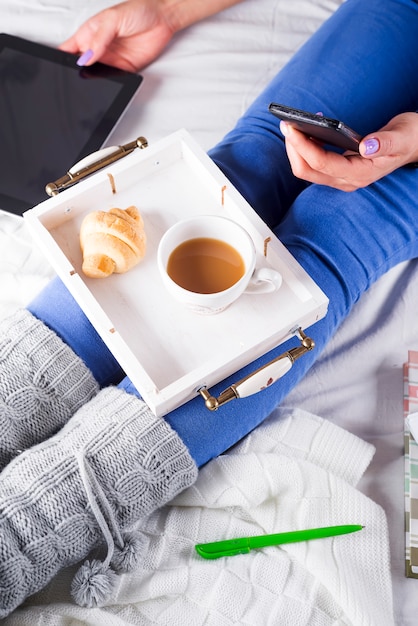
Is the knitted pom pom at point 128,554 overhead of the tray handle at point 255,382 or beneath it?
beneath

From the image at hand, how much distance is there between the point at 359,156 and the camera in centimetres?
84

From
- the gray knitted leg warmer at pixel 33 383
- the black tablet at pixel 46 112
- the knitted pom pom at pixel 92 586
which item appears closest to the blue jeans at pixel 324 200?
the gray knitted leg warmer at pixel 33 383

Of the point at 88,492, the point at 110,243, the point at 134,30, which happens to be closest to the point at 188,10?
the point at 134,30

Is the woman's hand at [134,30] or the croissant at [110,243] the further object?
the woman's hand at [134,30]

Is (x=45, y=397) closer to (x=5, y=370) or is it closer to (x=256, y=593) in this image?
(x=5, y=370)

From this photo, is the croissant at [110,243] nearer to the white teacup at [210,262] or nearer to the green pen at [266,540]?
the white teacup at [210,262]

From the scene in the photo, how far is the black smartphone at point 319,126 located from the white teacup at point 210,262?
128 mm

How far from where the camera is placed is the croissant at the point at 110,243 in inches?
30.3

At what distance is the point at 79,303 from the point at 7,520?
9.3 inches

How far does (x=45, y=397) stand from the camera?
775mm

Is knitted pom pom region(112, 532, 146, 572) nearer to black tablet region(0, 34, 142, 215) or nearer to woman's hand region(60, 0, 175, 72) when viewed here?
black tablet region(0, 34, 142, 215)

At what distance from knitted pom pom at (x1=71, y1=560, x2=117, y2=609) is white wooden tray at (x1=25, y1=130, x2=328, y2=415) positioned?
192 mm

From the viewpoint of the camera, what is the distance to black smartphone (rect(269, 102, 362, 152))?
28.3 inches

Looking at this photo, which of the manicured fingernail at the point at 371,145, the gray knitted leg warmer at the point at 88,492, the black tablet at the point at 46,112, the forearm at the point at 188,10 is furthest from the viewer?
the forearm at the point at 188,10
